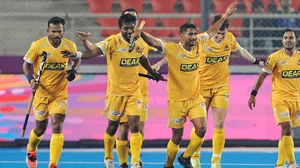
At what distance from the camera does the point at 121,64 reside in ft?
39.5

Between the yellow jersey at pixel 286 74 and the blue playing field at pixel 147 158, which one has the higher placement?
the yellow jersey at pixel 286 74

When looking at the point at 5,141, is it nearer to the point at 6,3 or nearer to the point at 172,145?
the point at 6,3

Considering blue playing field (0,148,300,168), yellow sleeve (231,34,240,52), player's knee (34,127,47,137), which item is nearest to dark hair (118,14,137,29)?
yellow sleeve (231,34,240,52)

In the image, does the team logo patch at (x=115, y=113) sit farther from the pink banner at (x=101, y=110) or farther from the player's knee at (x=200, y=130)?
the pink banner at (x=101, y=110)

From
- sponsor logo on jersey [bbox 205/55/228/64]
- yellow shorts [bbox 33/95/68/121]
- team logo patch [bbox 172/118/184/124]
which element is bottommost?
team logo patch [bbox 172/118/184/124]

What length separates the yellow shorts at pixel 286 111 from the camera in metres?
12.5

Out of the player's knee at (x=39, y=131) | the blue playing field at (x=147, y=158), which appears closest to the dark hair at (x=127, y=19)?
the player's knee at (x=39, y=131)

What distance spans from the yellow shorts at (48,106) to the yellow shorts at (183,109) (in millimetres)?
1531

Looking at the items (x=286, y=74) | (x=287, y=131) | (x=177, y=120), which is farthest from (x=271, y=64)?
(x=177, y=120)

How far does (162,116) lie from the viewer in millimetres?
15867

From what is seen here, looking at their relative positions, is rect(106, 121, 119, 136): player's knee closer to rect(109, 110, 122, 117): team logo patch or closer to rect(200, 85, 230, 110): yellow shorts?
rect(109, 110, 122, 117): team logo patch

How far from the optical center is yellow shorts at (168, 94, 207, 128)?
12166 mm

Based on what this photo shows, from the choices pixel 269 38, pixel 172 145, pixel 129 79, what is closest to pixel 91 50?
pixel 129 79

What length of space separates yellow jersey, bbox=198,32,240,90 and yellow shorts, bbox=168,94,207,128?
0.77m
